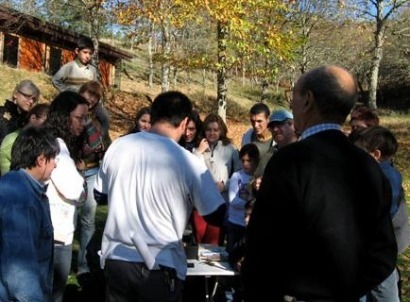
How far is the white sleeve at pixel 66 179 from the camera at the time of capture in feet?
12.0

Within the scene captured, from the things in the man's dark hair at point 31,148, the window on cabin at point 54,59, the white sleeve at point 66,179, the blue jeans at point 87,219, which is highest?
the window on cabin at point 54,59

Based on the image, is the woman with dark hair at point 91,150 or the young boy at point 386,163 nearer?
the young boy at point 386,163

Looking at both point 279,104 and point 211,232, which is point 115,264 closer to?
point 211,232

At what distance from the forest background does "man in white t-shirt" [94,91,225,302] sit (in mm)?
2047

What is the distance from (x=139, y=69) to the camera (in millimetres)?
43781

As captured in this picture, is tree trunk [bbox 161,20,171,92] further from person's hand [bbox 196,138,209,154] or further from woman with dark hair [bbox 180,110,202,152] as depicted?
person's hand [bbox 196,138,209,154]

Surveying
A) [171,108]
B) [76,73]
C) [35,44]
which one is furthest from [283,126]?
[35,44]

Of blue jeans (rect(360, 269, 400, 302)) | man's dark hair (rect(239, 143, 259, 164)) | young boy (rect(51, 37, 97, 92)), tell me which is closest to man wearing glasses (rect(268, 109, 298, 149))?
man's dark hair (rect(239, 143, 259, 164))

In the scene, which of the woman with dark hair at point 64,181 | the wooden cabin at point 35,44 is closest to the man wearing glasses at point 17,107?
the woman with dark hair at point 64,181

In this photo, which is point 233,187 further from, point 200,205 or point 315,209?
point 315,209

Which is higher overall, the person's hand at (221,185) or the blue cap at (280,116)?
the blue cap at (280,116)

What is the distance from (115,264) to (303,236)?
1280mm

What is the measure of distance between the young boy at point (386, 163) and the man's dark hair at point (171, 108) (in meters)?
1.57

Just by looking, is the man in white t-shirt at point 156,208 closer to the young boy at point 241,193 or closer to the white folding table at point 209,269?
the white folding table at point 209,269
